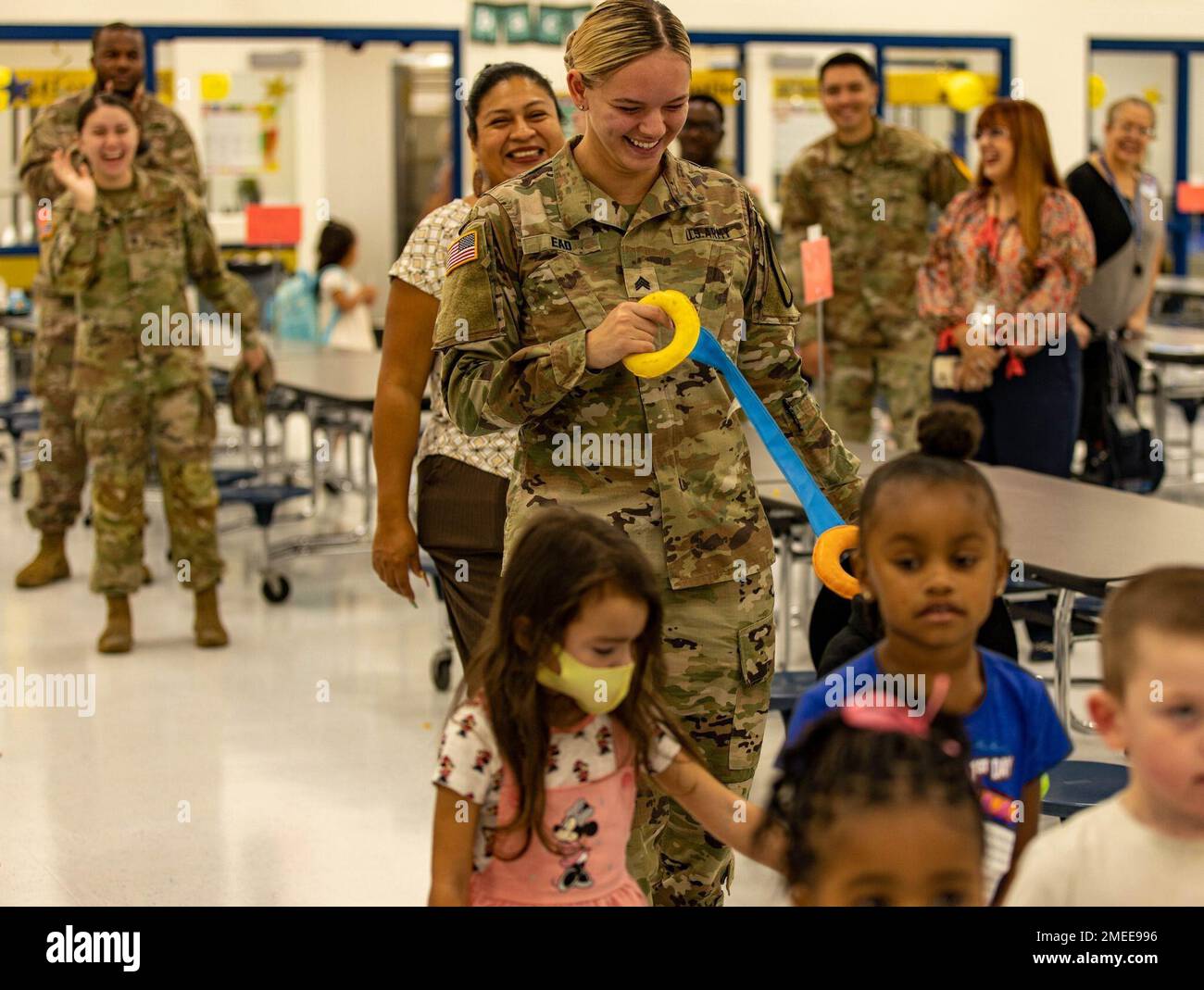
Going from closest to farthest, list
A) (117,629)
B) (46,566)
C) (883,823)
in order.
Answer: (883,823) < (117,629) < (46,566)

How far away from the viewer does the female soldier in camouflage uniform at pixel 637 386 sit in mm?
2471

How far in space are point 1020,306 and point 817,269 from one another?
708 mm

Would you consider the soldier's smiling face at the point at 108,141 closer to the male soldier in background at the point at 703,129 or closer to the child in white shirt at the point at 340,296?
the male soldier in background at the point at 703,129

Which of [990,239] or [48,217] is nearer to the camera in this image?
[990,239]

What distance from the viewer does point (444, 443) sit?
3047 millimetres

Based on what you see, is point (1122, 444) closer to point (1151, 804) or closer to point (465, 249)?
point (465, 249)

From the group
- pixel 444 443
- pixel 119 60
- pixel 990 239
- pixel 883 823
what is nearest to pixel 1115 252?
pixel 990 239

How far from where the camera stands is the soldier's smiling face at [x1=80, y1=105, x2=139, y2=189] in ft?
17.8

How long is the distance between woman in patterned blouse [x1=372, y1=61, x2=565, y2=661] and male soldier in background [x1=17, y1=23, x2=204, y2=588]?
3409mm

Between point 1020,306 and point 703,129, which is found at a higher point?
point 703,129

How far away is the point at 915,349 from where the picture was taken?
6.00m

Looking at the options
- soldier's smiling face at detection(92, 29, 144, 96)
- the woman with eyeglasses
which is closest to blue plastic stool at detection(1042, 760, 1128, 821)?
the woman with eyeglasses

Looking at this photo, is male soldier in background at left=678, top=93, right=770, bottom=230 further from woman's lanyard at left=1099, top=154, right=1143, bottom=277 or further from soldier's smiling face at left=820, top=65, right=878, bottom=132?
woman's lanyard at left=1099, top=154, right=1143, bottom=277
